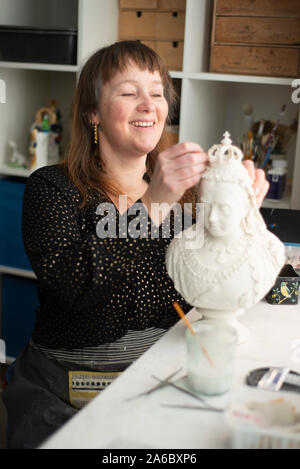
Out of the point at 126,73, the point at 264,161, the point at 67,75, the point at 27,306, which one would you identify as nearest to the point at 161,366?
the point at 126,73

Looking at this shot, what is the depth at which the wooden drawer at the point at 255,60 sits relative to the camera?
5.82ft

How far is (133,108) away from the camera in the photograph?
123 cm

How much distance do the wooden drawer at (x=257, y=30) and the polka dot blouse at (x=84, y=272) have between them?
876mm

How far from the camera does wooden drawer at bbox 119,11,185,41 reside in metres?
1.94

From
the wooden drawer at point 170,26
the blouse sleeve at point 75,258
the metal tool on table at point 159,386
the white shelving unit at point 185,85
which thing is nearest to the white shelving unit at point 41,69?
the white shelving unit at point 185,85

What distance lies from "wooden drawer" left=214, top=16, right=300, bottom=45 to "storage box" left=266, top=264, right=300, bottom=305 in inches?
36.2

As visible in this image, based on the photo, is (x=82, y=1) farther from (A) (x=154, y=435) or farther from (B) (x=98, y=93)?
(A) (x=154, y=435)

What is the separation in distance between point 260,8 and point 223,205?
1.11 meters

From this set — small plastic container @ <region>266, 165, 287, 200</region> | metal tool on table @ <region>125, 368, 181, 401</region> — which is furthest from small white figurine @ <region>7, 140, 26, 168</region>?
metal tool on table @ <region>125, 368, 181, 401</region>

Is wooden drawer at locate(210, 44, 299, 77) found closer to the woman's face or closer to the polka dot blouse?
the woman's face

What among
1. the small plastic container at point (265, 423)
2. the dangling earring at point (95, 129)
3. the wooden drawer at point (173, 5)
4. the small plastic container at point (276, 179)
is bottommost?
the small plastic container at point (265, 423)

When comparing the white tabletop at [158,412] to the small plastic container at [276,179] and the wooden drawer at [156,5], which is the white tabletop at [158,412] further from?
the wooden drawer at [156,5]

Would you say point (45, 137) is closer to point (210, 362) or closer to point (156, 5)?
point (156, 5)

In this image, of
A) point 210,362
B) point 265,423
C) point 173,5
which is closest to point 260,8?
point 173,5
